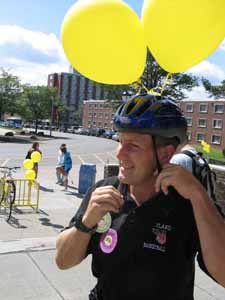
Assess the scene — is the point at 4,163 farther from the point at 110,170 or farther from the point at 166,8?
the point at 166,8

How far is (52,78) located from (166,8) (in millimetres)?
148117

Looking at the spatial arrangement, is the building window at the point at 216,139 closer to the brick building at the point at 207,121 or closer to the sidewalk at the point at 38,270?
the brick building at the point at 207,121

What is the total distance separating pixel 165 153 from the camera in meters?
1.94

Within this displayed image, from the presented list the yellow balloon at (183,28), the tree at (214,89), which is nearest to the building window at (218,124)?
the tree at (214,89)

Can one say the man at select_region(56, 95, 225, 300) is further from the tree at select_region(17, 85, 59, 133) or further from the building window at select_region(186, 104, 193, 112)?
the building window at select_region(186, 104, 193, 112)

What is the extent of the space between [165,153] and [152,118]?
180mm

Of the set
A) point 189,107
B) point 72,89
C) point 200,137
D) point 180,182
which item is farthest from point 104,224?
point 72,89

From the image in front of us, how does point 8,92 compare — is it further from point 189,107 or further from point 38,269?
point 38,269

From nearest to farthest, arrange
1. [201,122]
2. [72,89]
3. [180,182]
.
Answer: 1. [180,182]
2. [201,122]
3. [72,89]

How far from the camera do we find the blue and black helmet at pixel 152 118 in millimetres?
1922

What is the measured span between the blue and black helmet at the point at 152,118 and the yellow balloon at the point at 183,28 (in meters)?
0.34

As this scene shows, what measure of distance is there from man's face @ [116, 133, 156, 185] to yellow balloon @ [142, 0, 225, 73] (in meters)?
0.62

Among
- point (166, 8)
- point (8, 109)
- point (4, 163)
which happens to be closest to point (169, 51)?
point (166, 8)

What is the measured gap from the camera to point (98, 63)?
2.29 m
